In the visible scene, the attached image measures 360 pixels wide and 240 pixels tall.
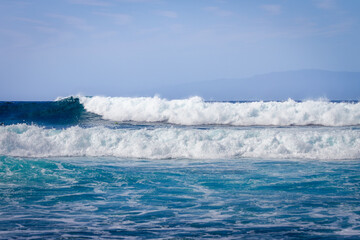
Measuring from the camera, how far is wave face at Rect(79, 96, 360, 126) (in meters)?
25.4

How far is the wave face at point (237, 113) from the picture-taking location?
83.4 ft

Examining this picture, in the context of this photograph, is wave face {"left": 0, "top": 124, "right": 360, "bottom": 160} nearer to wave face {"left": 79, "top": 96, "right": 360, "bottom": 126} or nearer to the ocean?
the ocean

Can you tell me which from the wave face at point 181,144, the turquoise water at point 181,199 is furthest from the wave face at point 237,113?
the turquoise water at point 181,199

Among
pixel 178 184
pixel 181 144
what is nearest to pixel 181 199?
pixel 178 184

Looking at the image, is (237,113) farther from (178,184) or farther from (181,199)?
(181,199)

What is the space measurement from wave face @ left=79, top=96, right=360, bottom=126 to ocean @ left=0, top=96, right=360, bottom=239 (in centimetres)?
1108

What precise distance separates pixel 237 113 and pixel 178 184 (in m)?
18.2

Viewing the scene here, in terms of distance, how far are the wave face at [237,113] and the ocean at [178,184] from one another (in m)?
11.1

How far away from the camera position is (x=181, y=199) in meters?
7.34

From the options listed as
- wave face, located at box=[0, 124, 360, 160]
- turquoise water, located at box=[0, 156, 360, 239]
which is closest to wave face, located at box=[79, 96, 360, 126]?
wave face, located at box=[0, 124, 360, 160]

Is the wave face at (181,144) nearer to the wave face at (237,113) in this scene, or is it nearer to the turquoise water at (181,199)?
the turquoise water at (181,199)

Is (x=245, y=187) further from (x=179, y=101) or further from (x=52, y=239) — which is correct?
(x=179, y=101)

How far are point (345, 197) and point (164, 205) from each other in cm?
346

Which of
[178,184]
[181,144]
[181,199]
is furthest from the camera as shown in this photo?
[181,144]
